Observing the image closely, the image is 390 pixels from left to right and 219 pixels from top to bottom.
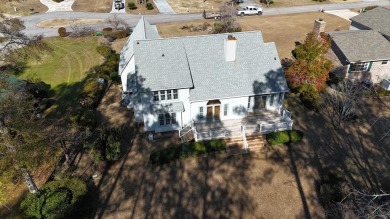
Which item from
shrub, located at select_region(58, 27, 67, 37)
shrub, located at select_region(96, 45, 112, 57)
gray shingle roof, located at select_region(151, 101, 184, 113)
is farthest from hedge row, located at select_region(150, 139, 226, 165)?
shrub, located at select_region(58, 27, 67, 37)

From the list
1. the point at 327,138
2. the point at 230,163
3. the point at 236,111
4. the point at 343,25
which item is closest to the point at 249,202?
the point at 230,163

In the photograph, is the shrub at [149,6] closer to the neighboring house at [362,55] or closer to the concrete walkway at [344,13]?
the concrete walkway at [344,13]

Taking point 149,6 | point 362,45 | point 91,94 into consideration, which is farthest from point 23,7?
point 362,45

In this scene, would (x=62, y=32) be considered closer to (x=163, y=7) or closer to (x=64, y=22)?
(x=64, y=22)

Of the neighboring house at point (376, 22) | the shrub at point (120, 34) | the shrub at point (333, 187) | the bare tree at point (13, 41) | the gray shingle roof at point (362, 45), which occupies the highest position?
the bare tree at point (13, 41)

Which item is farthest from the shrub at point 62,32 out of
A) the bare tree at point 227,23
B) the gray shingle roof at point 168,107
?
the gray shingle roof at point 168,107

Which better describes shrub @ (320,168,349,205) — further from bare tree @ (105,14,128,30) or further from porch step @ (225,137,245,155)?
bare tree @ (105,14,128,30)
